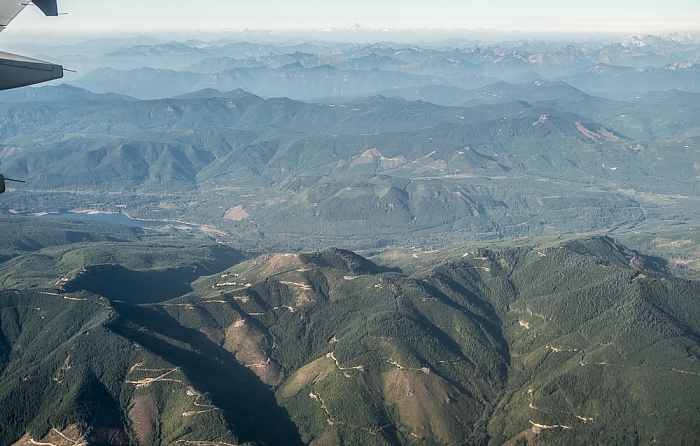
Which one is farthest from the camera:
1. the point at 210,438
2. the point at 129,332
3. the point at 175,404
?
the point at 129,332

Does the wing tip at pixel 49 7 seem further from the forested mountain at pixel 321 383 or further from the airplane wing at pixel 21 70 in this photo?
the forested mountain at pixel 321 383

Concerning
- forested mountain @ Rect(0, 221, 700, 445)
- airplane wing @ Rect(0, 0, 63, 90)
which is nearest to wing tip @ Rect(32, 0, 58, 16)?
airplane wing @ Rect(0, 0, 63, 90)

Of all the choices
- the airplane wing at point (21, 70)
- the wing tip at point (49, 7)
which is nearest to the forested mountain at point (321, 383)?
the wing tip at point (49, 7)

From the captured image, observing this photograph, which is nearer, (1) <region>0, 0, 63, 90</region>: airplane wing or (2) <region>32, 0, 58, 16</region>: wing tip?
(1) <region>0, 0, 63, 90</region>: airplane wing

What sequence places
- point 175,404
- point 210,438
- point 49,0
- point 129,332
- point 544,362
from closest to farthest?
point 49,0
point 210,438
point 175,404
point 129,332
point 544,362

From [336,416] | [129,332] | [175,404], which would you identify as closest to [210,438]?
[175,404]

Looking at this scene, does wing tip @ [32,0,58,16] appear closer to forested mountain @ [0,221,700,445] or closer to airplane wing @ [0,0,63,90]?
airplane wing @ [0,0,63,90]

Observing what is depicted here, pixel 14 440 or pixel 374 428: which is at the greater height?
pixel 14 440

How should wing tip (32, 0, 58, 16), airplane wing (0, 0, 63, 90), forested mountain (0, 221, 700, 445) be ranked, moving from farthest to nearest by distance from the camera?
forested mountain (0, 221, 700, 445)
wing tip (32, 0, 58, 16)
airplane wing (0, 0, 63, 90)

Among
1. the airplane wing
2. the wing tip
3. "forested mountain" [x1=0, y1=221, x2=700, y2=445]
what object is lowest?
"forested mountain" [x1=0, y1=221, x2=700, y2=445]

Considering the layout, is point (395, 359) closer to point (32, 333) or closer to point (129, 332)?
point (129, 332)

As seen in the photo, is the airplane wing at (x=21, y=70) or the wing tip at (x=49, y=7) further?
the wing tip at (x=49, y=7)
